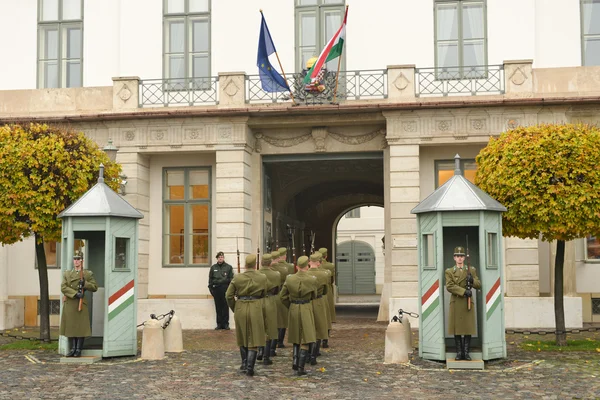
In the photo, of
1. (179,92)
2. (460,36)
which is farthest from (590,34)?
(179,92)

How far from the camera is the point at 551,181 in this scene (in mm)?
13508

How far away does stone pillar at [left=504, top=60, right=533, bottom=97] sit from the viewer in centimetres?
1822

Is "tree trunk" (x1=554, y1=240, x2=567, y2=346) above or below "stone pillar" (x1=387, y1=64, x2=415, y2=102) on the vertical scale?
below

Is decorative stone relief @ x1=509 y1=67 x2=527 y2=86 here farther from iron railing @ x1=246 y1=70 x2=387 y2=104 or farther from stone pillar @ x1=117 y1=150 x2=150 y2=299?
stone pillar @ x1=117 y1=150 x2=150 y2=299

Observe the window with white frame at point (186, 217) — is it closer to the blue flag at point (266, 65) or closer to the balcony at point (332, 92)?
the balcony at point (332, 92)

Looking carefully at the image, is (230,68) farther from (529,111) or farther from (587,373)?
(587,373)

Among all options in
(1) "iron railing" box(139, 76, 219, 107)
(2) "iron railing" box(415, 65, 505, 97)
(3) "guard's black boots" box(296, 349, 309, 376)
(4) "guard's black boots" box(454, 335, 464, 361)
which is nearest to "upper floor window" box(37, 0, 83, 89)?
(1) "iron railing" box(139, 76, 219, 107)

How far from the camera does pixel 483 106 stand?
59.3 ft

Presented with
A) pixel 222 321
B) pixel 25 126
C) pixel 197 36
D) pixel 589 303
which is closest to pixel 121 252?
pixel 25 126

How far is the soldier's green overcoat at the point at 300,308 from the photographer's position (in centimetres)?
1140

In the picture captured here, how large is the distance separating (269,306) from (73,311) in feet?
11.0

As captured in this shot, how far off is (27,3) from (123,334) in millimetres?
11350

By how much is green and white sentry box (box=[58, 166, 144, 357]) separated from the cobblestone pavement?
1.25ft

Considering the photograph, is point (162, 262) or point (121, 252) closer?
point (121, 252)
